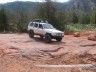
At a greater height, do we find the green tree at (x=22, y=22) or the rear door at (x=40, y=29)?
the rear door at (x=40, y=29)

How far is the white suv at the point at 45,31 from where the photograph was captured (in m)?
27.9

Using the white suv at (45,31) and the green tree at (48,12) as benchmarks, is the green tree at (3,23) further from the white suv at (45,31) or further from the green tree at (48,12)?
the white suv at (45,31)

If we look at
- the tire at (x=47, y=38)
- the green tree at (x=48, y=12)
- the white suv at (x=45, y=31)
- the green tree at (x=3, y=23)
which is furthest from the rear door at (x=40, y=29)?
the green tree at (x=3, y=23)

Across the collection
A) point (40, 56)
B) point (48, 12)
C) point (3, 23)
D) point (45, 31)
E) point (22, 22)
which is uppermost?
point (48, 12)

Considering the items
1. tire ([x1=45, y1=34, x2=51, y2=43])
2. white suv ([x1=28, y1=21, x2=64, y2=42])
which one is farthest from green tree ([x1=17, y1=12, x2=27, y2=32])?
tire ([x1=45, y1=34, x2=51, y2=43])

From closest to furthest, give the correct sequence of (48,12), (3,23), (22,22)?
(48,12) < (22,22) < (3,23)

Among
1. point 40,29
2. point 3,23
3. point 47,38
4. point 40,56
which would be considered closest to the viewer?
point 40,56

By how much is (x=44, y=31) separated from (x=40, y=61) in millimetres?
8384

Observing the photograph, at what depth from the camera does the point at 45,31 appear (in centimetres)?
2847

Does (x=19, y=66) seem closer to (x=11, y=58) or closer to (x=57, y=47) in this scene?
(x=11, y=58)

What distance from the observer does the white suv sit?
2789 cm

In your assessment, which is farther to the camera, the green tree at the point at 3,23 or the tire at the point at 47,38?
the green tree at the point at 3,23

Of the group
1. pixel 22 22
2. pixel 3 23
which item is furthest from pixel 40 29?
pixel 3 23

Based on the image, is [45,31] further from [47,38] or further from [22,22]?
[22,22]
